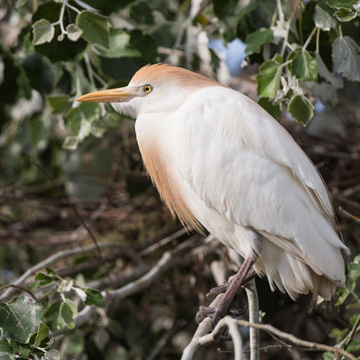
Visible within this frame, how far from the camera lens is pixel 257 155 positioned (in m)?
1.71

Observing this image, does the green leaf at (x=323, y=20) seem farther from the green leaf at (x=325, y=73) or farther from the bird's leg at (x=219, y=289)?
the bird's leg at (x=219, y=289)

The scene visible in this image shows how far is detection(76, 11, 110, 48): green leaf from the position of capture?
1.78m

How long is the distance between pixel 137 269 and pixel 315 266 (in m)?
1.17

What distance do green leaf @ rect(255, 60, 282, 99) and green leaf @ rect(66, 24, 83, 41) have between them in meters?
0.53

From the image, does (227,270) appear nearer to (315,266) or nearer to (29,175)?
(315,266)

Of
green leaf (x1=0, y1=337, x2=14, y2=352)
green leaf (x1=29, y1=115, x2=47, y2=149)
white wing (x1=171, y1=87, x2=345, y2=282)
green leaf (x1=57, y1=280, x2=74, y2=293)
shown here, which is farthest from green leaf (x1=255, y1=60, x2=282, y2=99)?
green leaf (x1=29, y1=115, x2=47, y2=149)

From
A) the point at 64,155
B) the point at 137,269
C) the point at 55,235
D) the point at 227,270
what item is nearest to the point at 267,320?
the point at 227,270

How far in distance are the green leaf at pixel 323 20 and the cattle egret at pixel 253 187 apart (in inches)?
11.3

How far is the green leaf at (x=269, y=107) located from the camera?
1930 millimetres

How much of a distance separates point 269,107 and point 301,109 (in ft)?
0.59

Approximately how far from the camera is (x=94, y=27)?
1.80 metres

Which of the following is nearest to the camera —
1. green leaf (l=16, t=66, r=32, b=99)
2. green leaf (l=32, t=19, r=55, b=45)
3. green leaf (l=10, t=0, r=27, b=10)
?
green leaf (l=32, t=19, r=55, b=45)

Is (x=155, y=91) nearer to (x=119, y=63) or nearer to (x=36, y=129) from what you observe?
(x=119, y=63)

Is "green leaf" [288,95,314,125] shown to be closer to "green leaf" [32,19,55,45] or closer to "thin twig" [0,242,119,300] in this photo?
"green leaf" [32,19,55,45]
